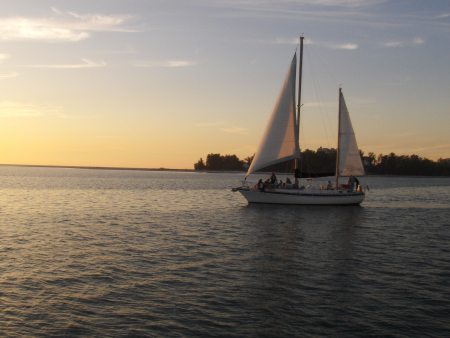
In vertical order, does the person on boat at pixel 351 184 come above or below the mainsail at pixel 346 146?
below

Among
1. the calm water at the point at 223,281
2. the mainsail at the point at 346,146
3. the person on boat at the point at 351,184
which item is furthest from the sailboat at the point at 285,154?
the calm water at the point at 223,281

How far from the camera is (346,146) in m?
53.1

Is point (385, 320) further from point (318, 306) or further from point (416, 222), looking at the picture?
point (416, 222)

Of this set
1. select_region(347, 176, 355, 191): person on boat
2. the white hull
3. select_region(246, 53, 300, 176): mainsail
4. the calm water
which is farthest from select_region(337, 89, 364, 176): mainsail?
the calm water

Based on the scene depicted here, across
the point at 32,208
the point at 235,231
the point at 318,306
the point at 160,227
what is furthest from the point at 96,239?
the point at 32,208

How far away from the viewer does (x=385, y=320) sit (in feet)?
43.6

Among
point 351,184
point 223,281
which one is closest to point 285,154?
point 351,184

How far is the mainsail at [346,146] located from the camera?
53156 mm

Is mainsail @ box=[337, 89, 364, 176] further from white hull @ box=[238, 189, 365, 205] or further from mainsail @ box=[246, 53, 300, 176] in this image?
mainsail @ box=[246, 53, 300, 176]

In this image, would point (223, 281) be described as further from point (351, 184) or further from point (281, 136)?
point (351, 184)

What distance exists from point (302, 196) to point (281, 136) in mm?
6775

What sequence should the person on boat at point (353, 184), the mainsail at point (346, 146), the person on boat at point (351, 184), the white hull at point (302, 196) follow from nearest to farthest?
the white hull at point (302, 196), the person on boat at point (351, 184), the person on boat at point (353, 184), the mainsail at point (346, 146)

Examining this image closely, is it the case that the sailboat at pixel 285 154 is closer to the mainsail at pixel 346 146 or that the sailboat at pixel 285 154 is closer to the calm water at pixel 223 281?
the mainsail at pixel 346 146

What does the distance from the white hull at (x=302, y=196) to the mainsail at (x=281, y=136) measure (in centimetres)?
288
